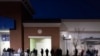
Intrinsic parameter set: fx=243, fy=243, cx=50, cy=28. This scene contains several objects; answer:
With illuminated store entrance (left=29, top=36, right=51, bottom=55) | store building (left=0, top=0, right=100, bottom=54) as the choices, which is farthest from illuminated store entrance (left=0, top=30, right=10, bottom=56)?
illuminated store entrance (left=29, top=36, right=51, bottom=55)

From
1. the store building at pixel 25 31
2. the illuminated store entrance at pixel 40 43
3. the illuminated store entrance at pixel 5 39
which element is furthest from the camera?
the illuminated store entrance at pixel 5 39

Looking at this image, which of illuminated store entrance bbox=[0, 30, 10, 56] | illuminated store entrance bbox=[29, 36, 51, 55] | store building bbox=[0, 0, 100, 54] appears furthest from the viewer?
illuminated store entrance bbox=[0, 30, 10, 56]

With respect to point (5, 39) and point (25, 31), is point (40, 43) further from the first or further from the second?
point (5, 39)

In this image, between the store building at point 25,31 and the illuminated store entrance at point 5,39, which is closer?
the store building at point 25,31

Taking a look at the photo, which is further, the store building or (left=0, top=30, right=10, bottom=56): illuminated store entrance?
(left=0, top=30, right=10, bottom=56): illuminated store entrance

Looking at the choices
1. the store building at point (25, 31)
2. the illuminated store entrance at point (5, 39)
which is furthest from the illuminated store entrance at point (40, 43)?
the illuminated store entrance at point (5, 39)

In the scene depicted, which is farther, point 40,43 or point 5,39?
point 40,43

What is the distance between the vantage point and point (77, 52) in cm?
2289

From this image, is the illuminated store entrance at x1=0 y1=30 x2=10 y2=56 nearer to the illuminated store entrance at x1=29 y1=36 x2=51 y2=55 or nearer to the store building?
the store building

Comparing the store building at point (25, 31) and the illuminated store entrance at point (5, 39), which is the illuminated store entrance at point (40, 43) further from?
the illuminated store entrance at point (5, 39)

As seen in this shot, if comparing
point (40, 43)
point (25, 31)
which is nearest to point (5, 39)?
point (25, 31)

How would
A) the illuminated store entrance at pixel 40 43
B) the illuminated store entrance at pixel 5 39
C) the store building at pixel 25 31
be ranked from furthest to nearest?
the illuminated store entrance at pixel 5 39 → the illuminated store entrance at pixel 40 43 → the store building at pixel 25 31

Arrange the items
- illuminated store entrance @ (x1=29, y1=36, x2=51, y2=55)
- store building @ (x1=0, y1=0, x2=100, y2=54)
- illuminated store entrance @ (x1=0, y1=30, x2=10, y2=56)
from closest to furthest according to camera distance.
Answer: store building @ (x1=0, y1=0, x2=100, y2=54), illuminated store entrance @ (x1=29, y1=36, x2=51, y2=55), illuminated store entrance @ (x1=0, y1=30, x2=10, y2=56)

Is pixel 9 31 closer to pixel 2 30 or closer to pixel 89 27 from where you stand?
pixel 2 30
